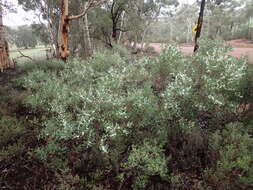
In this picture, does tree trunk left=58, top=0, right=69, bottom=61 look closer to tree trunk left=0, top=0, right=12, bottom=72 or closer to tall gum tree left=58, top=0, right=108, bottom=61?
tall gum tree left=58, top=0, right=108, bottom=61

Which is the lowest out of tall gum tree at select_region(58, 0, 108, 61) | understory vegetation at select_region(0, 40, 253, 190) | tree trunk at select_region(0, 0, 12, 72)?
understory vegetation at select_region(0, 40, 253, 190)

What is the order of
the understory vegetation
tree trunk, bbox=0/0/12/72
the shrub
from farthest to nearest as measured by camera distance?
tree trunk, bbox=0/0/12/72 → the understory vegetation → the shrub

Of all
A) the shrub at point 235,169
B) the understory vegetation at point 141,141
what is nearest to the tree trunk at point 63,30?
the understory vegetation at point 141,141

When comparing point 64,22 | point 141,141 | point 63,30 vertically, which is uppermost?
point 64,22

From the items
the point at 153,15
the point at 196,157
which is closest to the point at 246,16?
the point at 153,15

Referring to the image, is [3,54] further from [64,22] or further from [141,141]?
[141,141]

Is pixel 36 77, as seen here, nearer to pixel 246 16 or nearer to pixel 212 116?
pixel 212 116

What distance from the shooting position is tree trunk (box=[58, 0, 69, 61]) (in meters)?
6.59

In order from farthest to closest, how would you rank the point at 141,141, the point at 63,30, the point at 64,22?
the point at 63,30, the point at 64,22, the point at 141,141

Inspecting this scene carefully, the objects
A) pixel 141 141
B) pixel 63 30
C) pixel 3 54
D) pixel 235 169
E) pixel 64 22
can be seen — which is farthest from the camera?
pixel 3 54

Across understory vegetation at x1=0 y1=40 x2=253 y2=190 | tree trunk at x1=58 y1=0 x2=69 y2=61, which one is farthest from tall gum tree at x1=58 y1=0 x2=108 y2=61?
understory vegetation at x1=0 y1=40 x2=253 y2=190

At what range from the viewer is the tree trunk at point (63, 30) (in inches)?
259

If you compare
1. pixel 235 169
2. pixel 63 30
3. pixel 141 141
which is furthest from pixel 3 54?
pixel 235 169

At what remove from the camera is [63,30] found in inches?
275
